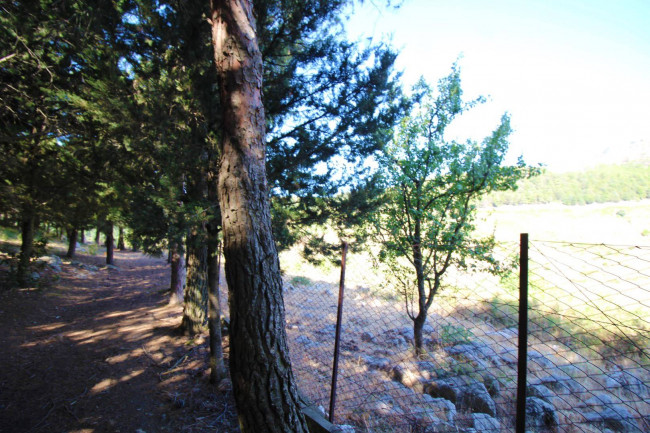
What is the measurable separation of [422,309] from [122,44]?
21.3 ft

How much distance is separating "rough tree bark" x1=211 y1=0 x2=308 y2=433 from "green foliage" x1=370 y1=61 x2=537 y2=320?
3275mm

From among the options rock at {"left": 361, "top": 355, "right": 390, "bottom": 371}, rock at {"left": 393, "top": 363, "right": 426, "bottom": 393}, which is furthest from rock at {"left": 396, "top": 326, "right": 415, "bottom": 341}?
rock at {"left": 393, "top": 363, "right": 426, "bottom": 393}

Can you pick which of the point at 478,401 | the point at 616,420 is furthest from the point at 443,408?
the point at 616,420

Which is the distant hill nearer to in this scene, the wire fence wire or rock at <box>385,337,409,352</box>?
the wire fence wire

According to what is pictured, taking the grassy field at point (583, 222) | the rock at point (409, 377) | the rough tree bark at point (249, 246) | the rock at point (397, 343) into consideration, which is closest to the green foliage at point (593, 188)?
the grassy field at point (583, 222)

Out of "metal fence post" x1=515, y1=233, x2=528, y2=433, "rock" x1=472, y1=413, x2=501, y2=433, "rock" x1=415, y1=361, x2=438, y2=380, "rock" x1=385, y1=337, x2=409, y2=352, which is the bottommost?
"rock" x1=385, y1=337, x2=409, y2=352

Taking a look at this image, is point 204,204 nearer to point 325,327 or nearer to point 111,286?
point 325,327

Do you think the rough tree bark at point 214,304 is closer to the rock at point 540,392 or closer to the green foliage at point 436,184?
the green foliage at point 436,184

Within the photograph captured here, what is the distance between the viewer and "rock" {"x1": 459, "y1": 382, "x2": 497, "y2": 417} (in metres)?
3.71

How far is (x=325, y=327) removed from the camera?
7.89 meters

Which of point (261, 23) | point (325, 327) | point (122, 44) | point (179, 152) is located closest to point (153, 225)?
point (179, 152)

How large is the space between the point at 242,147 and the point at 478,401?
4.15 m

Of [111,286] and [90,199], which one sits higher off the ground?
[90,199]

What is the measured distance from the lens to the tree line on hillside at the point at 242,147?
2275 millimetres
